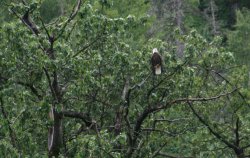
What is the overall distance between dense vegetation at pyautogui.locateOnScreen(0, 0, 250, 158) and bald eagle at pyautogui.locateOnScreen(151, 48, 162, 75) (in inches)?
16.3

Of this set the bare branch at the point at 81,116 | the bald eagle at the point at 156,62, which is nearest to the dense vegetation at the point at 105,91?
the bare branch at the point at 81,116

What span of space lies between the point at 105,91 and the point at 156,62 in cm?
130

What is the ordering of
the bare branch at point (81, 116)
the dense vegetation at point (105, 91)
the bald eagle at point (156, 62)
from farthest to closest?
the bare branch at point (81, 116) < the bald eagle at point (156, 62) < the dense vegetation at point (105, 91)

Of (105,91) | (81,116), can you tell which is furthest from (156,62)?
(81,116)

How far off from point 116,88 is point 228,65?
6.09 ft

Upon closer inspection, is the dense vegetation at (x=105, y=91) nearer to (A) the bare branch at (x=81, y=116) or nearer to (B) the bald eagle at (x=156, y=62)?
(A) the bare branch at (x=81, y=116)

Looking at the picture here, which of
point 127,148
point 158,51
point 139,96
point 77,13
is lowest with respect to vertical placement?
point 127,148

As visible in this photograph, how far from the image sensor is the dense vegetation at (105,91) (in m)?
8.08

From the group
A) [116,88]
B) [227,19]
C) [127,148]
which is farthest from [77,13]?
[227,19]

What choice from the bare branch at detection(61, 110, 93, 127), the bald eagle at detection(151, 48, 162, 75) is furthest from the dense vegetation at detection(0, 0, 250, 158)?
the bald eagle at detection(151, 48, 162, 75)

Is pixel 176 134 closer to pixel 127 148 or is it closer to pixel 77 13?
pixel 127 148

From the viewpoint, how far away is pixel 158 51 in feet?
29.2

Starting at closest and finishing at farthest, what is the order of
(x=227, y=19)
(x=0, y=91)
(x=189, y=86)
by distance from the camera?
1. (x=0, y=91)
2. (x=189, y=86)
3. (x=227, y=19)

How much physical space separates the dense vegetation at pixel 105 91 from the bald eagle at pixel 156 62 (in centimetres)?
41
